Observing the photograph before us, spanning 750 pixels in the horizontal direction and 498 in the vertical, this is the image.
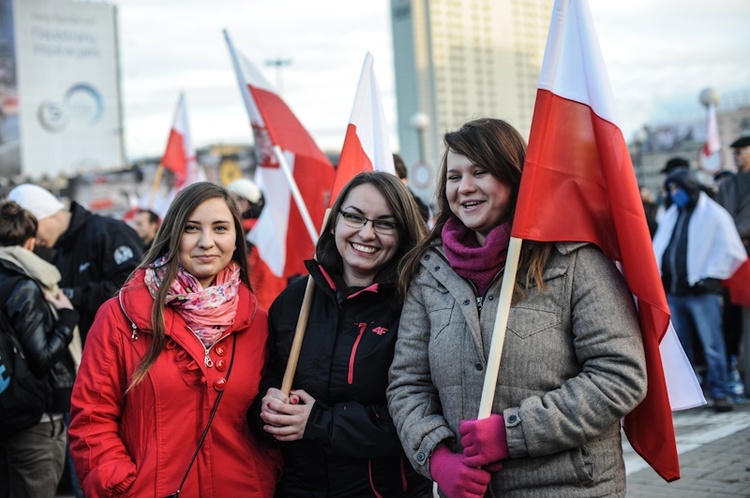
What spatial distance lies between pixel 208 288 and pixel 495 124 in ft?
4.11

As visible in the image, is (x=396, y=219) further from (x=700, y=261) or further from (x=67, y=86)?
(x=67, y=86)

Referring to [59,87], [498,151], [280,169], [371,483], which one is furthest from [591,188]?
[59,87]

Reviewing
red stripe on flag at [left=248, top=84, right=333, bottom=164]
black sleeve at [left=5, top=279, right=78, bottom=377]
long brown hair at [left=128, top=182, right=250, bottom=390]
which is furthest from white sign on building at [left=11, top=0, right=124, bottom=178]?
long brown hair at [left=128, top=182, right=250, bottom=390]

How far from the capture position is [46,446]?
4.43 metres

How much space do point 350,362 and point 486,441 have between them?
28.3 inches

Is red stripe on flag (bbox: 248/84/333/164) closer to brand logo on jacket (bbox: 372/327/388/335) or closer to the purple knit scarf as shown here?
brand logo on jacket (bbox: 372/327/388/335)

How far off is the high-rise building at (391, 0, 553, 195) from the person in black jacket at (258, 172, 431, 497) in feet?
465

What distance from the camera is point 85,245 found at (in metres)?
6.04

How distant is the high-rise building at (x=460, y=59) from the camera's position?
15662cm

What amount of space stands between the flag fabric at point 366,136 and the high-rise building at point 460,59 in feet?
461

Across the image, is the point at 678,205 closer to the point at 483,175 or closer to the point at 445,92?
the point at 483,175

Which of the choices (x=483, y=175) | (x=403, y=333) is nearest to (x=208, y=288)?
(x=403, y=333)

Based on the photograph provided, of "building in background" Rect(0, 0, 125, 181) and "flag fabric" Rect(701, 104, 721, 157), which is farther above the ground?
"building in background" Rect(0, 0, 125, 181)

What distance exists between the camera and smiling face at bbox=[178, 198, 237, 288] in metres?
3.35
